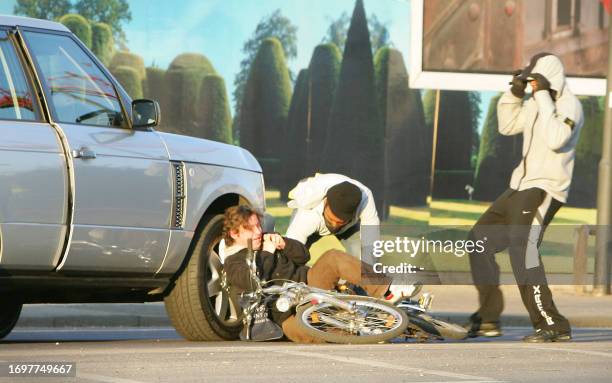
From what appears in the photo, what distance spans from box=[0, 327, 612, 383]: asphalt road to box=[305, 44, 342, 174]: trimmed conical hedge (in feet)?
27.2

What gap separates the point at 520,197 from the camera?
1053 centimetres

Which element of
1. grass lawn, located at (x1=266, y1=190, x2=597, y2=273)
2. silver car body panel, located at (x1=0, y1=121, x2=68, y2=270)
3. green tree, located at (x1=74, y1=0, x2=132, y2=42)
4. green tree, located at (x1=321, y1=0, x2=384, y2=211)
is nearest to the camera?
silver car body panel, located at (x1=0, y1=121, x2=68, y2=270)

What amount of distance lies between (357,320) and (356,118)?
8984 millimetres

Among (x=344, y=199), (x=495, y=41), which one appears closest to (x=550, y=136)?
(x=344, y=199)

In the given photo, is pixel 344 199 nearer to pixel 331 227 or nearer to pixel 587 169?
pixel 331 227

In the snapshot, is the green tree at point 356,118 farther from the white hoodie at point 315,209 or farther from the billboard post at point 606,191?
the white hoodie at point 315,209

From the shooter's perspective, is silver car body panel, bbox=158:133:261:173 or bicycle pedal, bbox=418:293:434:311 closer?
silver car body panel, bbox=158:133:261:173

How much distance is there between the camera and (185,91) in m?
18.3

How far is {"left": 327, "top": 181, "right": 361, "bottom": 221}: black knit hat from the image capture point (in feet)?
34.6

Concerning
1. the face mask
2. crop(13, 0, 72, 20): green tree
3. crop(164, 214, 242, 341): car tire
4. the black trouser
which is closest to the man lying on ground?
crop(164, 214, 242, 341): car tire

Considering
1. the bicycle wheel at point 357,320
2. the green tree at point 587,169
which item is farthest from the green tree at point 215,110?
the bicycle wheel at point 357,320

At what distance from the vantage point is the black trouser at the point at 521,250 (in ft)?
34.1

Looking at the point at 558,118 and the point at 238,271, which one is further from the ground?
the point at 558,118

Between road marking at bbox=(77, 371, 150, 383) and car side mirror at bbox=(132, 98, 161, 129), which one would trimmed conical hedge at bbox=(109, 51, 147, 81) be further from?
road marking at bbox=(77, 371, 150, 383)
